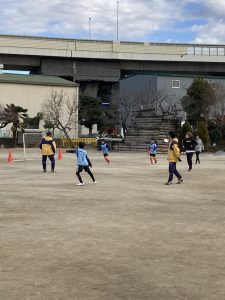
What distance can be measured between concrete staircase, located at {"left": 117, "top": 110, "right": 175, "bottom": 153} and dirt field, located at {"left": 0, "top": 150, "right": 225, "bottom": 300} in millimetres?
34382

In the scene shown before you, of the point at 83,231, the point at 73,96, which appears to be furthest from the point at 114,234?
the point at 73,96

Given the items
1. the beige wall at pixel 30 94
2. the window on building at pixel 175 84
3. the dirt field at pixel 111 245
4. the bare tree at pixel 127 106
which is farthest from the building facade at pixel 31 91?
the dirt field at pixel 111 245

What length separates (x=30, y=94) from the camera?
71438 millimetres

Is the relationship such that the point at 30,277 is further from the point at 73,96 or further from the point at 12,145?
the point at 73,96

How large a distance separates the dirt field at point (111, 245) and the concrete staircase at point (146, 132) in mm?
34382

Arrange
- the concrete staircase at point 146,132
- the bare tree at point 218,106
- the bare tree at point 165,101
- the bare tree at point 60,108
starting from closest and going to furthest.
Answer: the concrete staircase at point 146,132 → the bare tree at point 218,106 → the bare tree at point 165,101 → the bare tree at point 60,108

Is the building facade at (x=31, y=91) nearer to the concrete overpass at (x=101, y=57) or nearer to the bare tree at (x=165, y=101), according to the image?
the concrete overpass at (x=101, y=57)

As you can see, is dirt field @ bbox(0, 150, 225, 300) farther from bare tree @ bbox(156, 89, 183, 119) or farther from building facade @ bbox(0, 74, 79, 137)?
building facade @ bbox(0, 74, 79, 137)

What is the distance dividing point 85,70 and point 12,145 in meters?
29.0

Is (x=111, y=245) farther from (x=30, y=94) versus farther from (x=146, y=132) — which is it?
(x=30, y=94)

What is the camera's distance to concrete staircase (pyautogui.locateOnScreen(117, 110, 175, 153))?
48.3 meters

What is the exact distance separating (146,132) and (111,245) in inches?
1712

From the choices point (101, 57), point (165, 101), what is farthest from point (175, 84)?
point (101, 57)

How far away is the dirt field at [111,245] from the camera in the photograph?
5.35m
